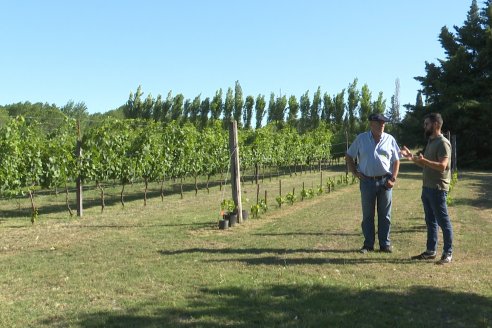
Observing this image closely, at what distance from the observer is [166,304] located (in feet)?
13.9

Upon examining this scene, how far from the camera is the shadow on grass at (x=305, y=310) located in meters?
3.76

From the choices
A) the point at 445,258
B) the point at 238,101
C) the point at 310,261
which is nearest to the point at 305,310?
the point at 310,261

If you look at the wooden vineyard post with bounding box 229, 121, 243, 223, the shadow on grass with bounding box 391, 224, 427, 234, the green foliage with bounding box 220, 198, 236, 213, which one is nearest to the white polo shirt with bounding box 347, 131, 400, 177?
the shadow on grass with bounding box 391, 224, 427, 234

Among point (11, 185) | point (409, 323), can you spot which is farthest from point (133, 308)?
point (11, 185)

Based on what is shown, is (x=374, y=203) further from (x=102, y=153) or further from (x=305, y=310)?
(x=102, y=153)

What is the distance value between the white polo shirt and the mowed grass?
42.6 inches

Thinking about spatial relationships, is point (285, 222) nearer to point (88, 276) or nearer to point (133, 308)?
point (88, 276)

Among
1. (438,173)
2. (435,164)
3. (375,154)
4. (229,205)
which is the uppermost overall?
(375,154)

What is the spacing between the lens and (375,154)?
6.13 m

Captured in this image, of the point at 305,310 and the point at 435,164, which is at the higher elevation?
the point at 435,164

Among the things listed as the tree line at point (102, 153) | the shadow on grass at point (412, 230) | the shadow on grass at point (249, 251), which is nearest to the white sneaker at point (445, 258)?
the shadow on grass at point (249, 251)

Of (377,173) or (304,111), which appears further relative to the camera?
(304,111)

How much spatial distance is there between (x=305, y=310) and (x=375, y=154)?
2753 millimetres

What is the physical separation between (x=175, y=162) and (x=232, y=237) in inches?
387
